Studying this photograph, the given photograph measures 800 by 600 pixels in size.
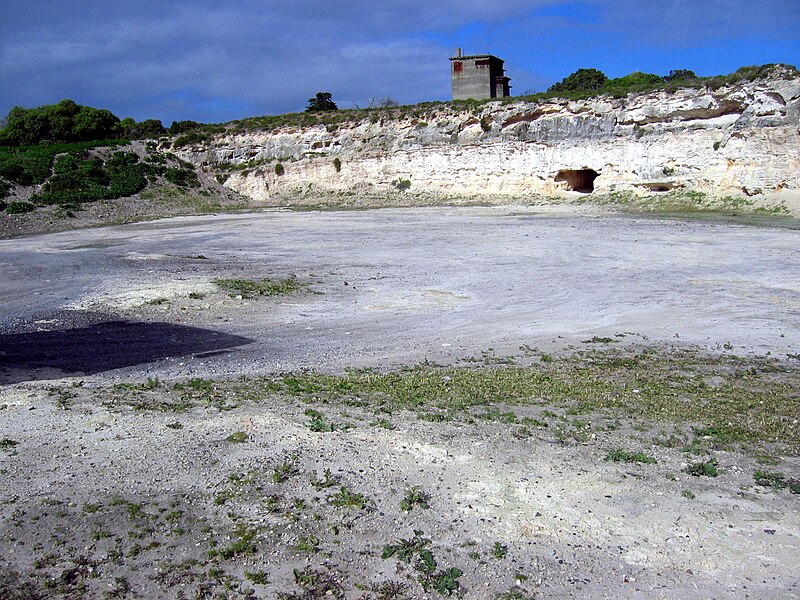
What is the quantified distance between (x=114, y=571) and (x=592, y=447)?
3973mm

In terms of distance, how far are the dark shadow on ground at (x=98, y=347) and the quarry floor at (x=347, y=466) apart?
6 cm

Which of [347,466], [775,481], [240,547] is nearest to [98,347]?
[347,466]

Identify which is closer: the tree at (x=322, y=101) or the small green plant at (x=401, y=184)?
the small green plant at (x=401, y=184)

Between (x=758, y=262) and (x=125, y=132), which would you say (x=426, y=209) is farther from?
(x=125, y=132)

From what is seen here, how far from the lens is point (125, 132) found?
162 ft

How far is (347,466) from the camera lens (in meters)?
6.12

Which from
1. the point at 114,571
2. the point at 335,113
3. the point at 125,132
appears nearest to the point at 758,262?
the point at 114,571

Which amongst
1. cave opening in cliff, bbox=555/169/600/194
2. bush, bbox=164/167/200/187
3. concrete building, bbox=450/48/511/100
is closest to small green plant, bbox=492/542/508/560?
cave opening in cliff, bbox=555/169/600/194

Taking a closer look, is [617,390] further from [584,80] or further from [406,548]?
[584,80]

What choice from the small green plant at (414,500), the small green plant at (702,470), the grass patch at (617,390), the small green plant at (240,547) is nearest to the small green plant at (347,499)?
the small green plant at (414,500)

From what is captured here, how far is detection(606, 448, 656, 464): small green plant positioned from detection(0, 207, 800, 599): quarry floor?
12 centimetres

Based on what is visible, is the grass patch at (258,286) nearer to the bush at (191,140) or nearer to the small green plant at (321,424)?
the small green plant at (321,424)

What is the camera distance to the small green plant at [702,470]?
20.0 ft

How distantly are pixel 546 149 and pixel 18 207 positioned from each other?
2436 cm
